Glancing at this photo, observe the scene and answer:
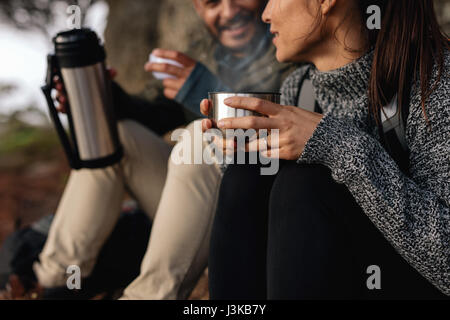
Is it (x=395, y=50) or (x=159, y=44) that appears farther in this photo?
(x=159, y=44)

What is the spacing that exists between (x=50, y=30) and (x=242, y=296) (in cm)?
536

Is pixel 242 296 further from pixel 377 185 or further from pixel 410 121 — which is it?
pixel 410 121

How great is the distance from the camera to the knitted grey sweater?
Result: 78 cm

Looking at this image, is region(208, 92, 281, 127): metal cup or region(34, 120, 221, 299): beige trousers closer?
region(208, 92, 281, 127): metal cup

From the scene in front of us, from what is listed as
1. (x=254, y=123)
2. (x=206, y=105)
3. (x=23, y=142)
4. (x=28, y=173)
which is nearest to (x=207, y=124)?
(x=206, y=105)

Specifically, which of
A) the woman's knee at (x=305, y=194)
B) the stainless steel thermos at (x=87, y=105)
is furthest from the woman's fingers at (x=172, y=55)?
the woman's knee at (x=305, y=194)

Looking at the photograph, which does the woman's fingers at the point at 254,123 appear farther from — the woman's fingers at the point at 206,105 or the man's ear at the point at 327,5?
the man's ear at the point at 327,5

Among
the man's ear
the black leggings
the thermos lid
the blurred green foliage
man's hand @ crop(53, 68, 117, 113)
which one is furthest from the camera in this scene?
the blurred green foliage

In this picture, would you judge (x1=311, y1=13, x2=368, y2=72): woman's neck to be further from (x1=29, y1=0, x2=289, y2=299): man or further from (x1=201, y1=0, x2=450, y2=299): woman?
(x1=29, y1=0, x2=289, y2=299): man

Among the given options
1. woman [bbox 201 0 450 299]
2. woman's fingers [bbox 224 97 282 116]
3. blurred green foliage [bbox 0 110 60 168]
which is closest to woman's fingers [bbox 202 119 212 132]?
woman [bbox 201 0 450 299]

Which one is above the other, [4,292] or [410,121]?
[410,121]

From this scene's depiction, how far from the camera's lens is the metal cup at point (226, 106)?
2.86ft

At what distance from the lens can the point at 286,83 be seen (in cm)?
137

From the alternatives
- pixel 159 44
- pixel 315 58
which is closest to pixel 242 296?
pixel 315 58
